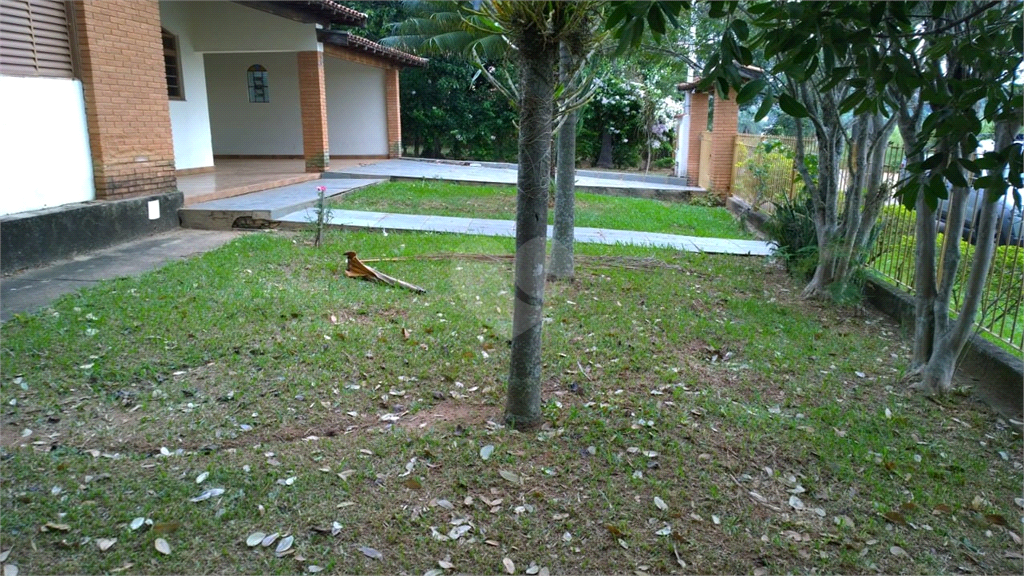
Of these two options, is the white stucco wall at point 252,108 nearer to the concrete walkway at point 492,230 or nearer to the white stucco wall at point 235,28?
the white stucco wall at point 235,28

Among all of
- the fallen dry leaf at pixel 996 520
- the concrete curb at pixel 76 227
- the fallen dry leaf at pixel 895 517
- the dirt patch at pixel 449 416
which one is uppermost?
the concrete curb at pixel 76 227

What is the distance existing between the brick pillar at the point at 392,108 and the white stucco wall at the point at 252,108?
2.81 m

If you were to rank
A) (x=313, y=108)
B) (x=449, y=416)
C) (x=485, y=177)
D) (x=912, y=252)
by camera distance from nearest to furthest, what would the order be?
(x=449, y=416) → (x=912, y=252) → (x=313, y=108) → (x=485, y=177)

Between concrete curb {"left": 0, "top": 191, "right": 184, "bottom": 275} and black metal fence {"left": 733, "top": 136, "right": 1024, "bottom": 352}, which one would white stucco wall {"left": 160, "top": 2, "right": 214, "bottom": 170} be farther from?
black metal fence {"left": 733, "top": 136, "right": 1024, "bottom": 352}

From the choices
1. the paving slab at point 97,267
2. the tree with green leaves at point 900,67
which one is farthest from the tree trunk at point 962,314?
the paving slab at point 97,267

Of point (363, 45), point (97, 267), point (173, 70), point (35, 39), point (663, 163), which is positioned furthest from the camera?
point (663, 163)

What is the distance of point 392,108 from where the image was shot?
20.6 m

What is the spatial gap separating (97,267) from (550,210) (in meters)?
6.44

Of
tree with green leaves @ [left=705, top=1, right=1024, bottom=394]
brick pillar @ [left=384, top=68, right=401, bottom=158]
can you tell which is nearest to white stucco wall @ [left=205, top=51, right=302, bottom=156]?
brick pillar @ [left=384, top=68, right=401, bottom=158]

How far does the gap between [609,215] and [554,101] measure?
8.53 meters

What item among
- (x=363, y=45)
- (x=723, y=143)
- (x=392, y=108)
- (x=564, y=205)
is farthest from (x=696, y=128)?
(x=564, y=205)

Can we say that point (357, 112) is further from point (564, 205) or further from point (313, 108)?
point (564, 205)

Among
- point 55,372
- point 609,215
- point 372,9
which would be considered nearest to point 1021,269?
point 55,372

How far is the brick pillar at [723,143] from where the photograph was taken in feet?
49.1
